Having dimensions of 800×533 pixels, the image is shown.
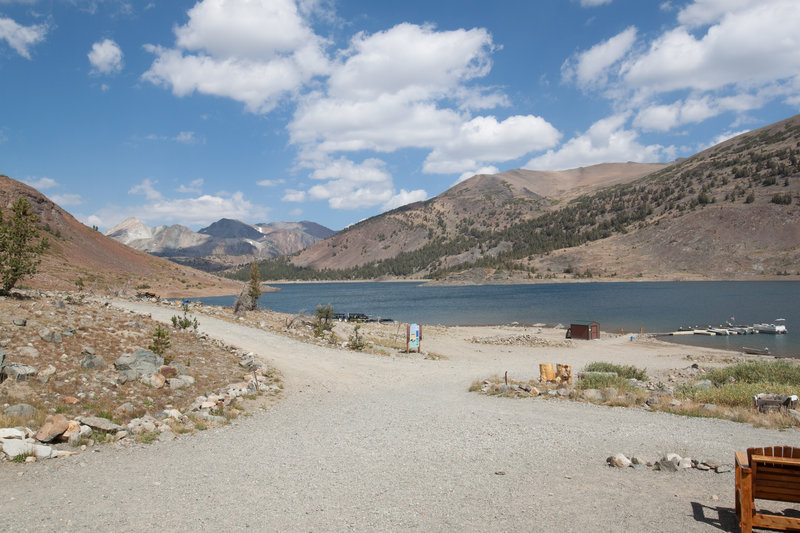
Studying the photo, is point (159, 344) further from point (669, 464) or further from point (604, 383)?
point (604, 383)

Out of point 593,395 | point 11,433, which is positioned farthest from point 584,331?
point 11,433

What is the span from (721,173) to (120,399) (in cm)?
24116

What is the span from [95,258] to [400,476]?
10133cm

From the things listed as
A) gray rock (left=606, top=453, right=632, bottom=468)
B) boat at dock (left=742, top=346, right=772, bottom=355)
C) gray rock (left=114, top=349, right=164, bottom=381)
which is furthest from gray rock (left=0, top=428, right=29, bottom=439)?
boat at dock (left=742, top=346, right=772, bottom=355)

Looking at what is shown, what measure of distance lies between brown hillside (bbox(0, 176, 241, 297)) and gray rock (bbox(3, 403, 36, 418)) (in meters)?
65.0

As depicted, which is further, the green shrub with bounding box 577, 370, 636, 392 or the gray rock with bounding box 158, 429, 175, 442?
the green shrub with bounding box 577, 370, 636, 392

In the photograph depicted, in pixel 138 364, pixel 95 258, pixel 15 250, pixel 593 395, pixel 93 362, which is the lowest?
pixel 593 395

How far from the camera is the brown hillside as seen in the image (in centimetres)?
7681

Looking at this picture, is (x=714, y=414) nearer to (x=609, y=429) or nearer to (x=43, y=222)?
(x=609, y=429)

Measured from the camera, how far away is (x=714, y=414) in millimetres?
12688

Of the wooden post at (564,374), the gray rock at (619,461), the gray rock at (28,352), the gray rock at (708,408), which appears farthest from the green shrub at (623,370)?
the gray rock at (28,352)

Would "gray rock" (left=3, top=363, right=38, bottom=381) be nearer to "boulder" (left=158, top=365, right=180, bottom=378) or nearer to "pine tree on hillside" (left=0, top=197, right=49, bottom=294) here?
"boulder" (left=158, top=365, right=180, bottom=378)

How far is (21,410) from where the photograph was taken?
10.5 m

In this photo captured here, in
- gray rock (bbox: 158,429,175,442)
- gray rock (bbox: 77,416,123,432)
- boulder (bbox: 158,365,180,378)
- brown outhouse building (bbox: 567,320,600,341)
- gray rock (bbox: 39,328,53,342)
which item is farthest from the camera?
brown outhouse building (bbox: 567,320,600,341)
